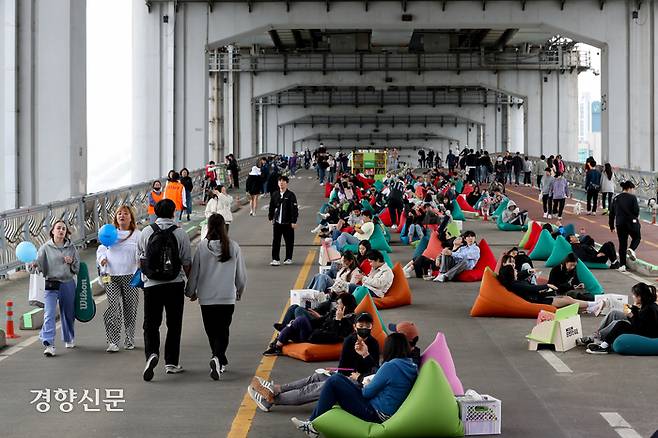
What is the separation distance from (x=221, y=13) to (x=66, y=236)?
37594mm

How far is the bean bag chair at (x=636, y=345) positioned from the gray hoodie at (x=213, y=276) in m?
5.18

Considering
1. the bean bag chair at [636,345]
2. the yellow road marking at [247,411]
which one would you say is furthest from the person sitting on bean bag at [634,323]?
the yellow road marking at [247,411]

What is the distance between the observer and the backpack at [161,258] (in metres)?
13.6

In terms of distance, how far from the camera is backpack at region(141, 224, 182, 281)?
13594 millimetres

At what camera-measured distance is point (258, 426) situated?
1142 cm

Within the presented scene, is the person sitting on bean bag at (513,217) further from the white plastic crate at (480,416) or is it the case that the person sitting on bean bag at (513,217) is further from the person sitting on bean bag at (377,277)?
the white plastic crate at (480,416)

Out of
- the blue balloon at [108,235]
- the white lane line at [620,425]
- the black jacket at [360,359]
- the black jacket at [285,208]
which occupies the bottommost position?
the white lane line at [620,425]

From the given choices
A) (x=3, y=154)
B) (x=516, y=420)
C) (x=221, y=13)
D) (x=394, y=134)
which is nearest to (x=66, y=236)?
(x=516, y=420)

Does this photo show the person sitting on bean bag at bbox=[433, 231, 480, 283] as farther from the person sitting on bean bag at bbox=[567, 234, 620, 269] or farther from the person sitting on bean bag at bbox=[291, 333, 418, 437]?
the person sitting on bean bag at bbox=[291, 333, 418, 437]

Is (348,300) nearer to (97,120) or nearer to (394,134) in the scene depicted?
(97,120)

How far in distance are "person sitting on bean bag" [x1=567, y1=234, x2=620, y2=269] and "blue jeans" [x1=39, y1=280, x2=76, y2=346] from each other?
14.1 m

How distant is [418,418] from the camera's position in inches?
425

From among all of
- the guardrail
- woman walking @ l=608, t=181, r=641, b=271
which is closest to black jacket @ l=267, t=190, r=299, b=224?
the guardrail

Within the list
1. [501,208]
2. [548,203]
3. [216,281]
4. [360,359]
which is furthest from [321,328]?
[548,203]
